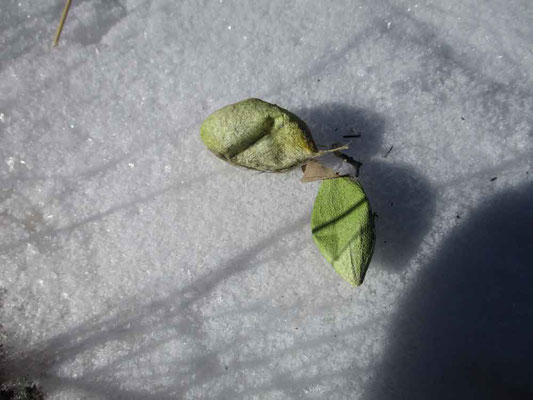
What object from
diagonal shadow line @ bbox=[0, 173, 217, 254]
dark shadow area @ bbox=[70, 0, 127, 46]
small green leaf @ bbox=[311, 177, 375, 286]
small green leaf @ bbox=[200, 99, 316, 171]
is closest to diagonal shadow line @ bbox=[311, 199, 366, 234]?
small green leaf @ bbox=[311, 177, 375, 286]

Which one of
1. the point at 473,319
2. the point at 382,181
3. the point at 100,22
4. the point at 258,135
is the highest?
the point at 100,22

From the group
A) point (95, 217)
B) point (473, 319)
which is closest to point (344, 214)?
point (473, 319)

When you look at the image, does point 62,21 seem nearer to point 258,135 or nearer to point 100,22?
point 100,22

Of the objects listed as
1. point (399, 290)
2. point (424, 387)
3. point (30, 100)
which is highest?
point (30, 100)

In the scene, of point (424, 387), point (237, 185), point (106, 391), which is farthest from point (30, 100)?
point (424, 387)

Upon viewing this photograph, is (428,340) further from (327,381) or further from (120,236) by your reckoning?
(120,236)

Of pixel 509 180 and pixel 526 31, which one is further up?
pixel 526 31

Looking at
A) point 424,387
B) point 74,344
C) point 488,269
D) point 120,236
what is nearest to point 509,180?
point 488,269
